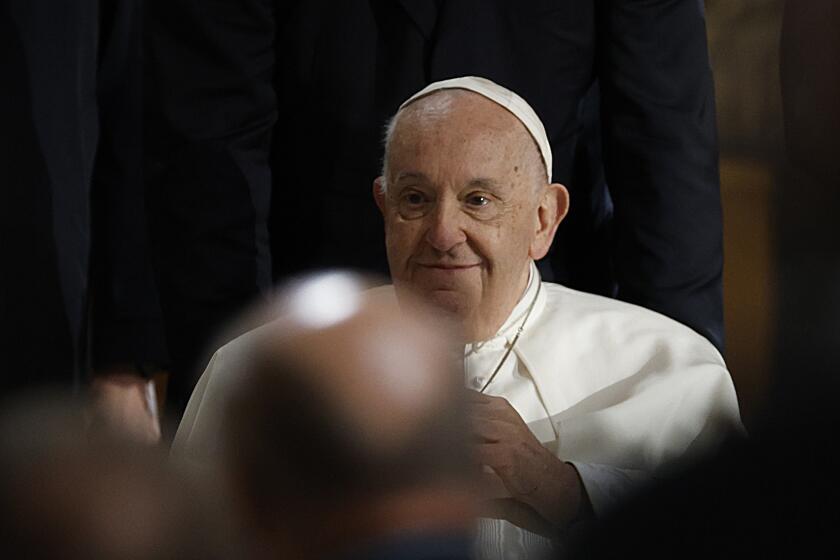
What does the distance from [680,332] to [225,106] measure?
2.86ft

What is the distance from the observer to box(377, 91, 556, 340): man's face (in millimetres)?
2145

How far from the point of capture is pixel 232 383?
509 millimetres

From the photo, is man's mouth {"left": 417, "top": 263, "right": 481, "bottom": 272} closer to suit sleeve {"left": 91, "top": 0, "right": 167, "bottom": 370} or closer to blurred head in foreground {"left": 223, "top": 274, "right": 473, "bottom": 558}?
suit sleeve {"left": 91, "top": 0, "right": 167, "bottom": 370}

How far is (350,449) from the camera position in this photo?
0.47 meters

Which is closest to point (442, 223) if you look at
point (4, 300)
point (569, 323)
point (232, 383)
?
point (569, 323)

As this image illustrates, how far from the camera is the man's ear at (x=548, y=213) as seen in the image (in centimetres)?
222

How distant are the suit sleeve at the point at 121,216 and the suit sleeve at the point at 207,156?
12 cm

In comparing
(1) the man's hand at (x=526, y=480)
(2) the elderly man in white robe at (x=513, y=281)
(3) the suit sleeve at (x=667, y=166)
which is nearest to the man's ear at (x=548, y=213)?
(2) the elderly man in white robe at (x=513, y=281)

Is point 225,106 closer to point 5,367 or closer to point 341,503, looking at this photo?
point 5,367

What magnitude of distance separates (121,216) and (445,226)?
1.70 feet

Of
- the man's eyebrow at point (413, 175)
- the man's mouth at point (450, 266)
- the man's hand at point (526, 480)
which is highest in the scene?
the man's eyebrow at point (413, 175)

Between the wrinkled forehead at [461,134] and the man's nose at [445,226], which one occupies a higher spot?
the wrinkled forehead at [461,134]

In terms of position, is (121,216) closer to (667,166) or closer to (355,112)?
(355,112)

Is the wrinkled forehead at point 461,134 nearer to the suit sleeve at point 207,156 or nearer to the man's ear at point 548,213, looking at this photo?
the man's ear at point 548,213
